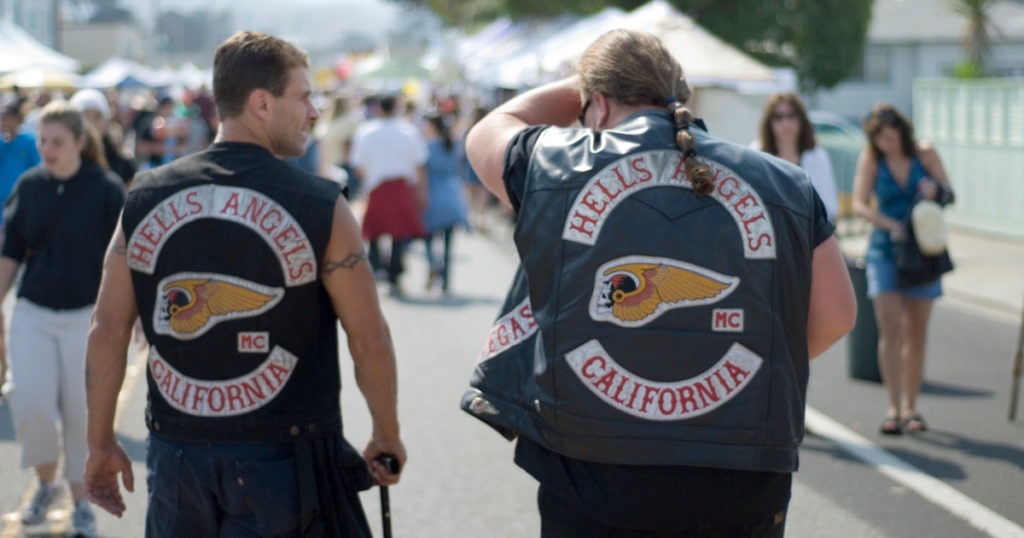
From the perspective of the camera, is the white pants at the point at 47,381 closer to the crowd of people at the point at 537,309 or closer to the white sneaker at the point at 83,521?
the white sneaker at the point at 83,521

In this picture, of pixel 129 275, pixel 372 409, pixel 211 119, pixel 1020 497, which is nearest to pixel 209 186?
pixel 129 275

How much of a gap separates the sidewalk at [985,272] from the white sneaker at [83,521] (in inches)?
344

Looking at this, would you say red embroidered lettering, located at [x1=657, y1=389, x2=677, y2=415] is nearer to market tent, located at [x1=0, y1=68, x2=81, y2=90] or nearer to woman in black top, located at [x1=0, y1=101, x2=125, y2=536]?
woman in black top, located at [x1=0, y1=101, x2=125, y2=536]

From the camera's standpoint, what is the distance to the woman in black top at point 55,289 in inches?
229

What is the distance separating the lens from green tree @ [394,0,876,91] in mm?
33031

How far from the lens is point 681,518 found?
2.94 meters

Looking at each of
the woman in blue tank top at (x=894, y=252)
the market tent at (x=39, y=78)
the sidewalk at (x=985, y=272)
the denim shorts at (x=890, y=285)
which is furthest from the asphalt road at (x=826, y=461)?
the market tent at (x=39, y=78)

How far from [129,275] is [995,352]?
878 centimetres

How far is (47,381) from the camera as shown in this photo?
5.82 meters

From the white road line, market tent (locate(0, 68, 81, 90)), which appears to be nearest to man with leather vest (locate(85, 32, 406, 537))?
the white road line

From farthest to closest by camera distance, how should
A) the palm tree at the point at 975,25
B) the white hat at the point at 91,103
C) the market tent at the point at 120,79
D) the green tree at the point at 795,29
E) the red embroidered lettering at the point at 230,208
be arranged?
the market tent at the point at 120,79
the green tree at the point at 795,29
the palm tree at the point at 975,25
the white hat at the point at 91,103
the red embroidered lettering at the point at 230,208

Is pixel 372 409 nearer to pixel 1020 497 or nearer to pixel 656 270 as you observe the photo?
pixel 656 270

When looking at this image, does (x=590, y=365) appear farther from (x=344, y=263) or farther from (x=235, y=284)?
(x=235, y=284)

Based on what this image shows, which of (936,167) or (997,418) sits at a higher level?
(936,167)
